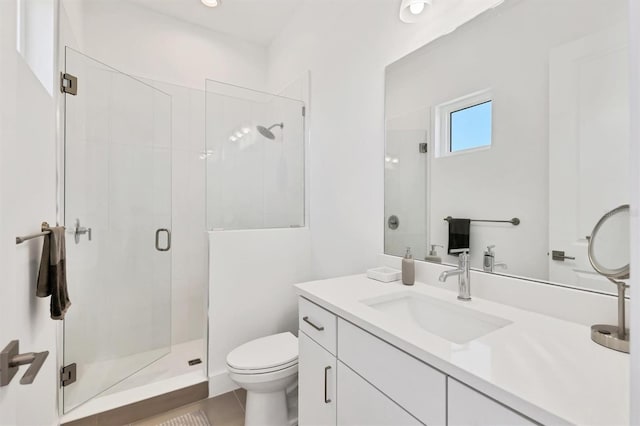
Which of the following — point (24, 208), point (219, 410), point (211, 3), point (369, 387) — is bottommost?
point (219, 410)

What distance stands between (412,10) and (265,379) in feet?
6.50

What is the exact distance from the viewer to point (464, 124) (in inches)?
51.3

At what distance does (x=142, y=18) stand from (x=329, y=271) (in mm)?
2599

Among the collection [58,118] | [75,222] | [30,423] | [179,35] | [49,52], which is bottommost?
[30,423]

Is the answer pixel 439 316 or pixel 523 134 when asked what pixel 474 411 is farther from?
pixel 523 134

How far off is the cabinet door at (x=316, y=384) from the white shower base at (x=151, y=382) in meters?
0.99

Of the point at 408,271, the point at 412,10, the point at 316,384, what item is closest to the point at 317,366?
the point at 316,384

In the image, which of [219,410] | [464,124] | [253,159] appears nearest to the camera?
[464,124]

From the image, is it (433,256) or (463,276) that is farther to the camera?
(433,256)

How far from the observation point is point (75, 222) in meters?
1.84

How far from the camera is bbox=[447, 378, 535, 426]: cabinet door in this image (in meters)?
0.58

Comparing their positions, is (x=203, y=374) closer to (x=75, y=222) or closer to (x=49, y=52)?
(x=75, y=222)

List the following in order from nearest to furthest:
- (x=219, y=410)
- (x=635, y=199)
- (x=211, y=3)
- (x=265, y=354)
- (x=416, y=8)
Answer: (x=635, y=199) → (x=416, y=8) → (x=265, y=354) → (x=219, y=410) → (x=211, y=3)

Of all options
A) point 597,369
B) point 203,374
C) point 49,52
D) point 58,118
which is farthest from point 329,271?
point 49,52
